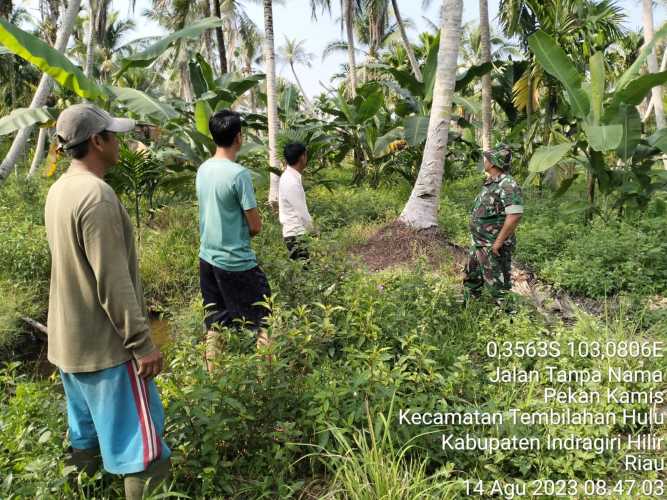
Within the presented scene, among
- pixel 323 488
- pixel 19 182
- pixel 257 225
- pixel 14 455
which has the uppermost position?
pixel 19 182

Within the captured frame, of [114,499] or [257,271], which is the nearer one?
[114,499]

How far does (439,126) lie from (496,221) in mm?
2578

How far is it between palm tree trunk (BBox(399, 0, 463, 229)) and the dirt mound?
18cm

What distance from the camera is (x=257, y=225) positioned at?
3.50 m

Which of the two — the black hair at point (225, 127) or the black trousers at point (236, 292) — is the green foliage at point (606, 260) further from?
the black hair at point (225, 127)

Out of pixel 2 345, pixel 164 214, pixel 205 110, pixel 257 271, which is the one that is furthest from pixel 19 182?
pixel 257 271

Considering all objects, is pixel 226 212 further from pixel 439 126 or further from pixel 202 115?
pixel 202 115

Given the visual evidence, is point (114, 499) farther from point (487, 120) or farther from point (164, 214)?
point (487, 120)

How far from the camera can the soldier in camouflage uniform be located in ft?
14.6

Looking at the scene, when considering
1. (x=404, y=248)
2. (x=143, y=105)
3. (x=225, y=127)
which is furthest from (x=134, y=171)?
(x=225, y=127)

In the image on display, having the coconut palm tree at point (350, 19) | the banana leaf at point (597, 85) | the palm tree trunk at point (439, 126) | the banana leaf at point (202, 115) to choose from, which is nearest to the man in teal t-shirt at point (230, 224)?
the palm tree trunk at point (439, 126)

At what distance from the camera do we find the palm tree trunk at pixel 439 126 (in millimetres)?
6707

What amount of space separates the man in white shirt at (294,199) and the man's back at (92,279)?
2.87 m

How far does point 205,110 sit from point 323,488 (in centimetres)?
659
